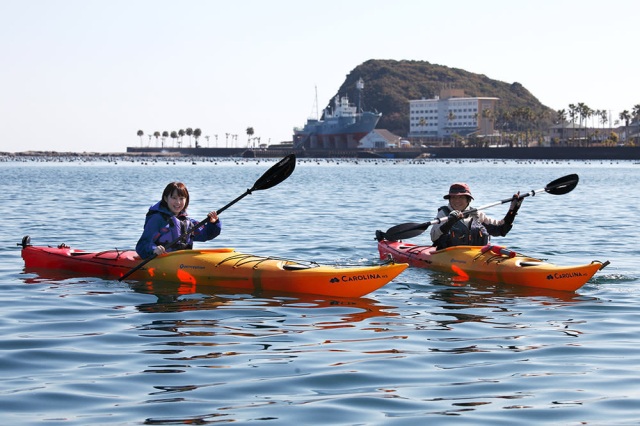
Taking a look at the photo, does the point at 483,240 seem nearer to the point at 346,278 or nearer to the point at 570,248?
the point at 346,278

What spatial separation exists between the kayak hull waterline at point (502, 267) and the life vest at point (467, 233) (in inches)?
13.0

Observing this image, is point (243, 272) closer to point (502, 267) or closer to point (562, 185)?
point (502, 267)

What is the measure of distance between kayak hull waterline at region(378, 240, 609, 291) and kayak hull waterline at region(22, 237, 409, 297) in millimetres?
552

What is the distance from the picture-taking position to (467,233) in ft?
47.1

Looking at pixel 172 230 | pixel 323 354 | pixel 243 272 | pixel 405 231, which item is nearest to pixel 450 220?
pixel 405 231

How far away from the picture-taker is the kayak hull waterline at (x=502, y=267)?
492 inches

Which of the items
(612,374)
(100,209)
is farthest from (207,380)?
(100,209)

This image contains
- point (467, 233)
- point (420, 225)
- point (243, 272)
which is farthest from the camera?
point (420, 225)

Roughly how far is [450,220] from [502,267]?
103 centimetres

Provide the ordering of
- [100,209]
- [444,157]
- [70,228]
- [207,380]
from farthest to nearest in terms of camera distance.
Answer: [444,157]
[100,209]
[70,228]
[207,380]

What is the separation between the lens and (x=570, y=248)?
1988 cm

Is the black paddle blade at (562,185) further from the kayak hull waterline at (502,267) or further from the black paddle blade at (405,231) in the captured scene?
the black paddle blade at (405,231)

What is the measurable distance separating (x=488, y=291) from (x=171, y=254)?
167 inches

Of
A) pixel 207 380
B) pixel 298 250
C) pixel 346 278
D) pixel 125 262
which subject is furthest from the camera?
pixel 298 250
